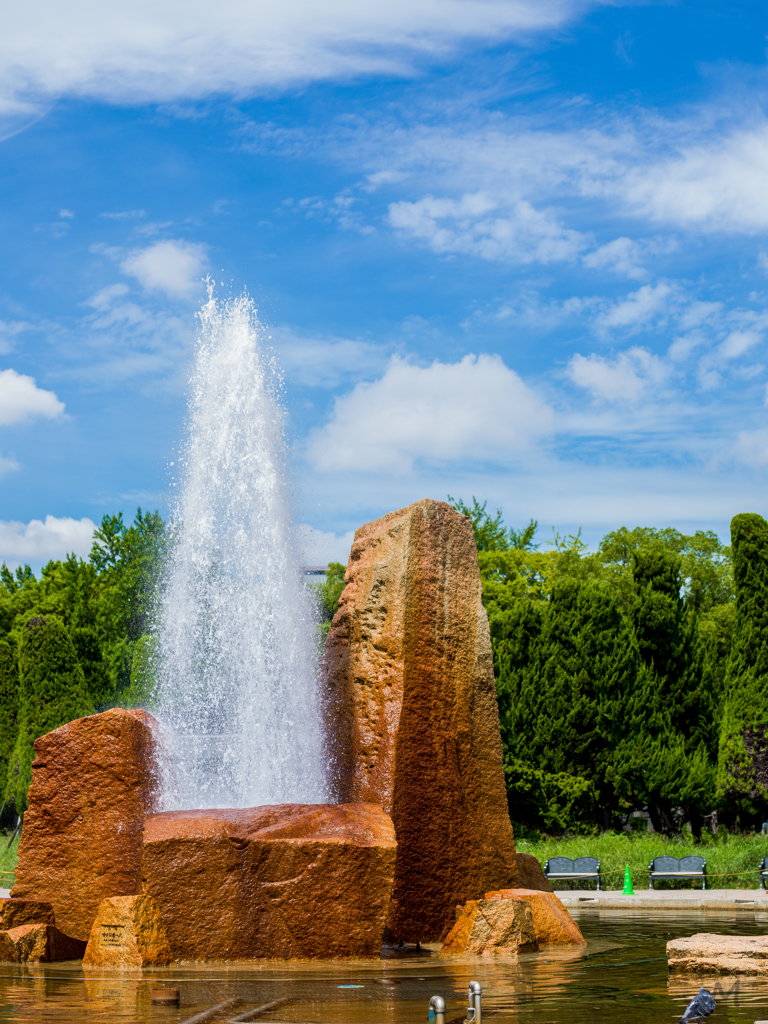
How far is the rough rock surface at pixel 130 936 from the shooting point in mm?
9164

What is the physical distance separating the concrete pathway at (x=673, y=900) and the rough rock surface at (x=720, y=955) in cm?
625

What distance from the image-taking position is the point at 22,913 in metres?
10.1

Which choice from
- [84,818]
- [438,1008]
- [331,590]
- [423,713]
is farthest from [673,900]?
[331,590]

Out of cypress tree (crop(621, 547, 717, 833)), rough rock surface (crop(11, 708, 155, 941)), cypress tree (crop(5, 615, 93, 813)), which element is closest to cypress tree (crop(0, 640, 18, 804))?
cypress tree (crop(5, 615, 93, 813))

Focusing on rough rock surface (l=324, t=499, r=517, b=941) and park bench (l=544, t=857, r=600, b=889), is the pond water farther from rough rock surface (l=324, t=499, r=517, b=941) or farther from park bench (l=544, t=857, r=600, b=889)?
park bench (l=544, t=857, r=600, b=889)

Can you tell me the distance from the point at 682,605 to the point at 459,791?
55.3ft

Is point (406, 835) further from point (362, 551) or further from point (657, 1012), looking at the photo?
point (657, 1012)

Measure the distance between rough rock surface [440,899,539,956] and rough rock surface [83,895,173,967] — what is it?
2627 millimetres

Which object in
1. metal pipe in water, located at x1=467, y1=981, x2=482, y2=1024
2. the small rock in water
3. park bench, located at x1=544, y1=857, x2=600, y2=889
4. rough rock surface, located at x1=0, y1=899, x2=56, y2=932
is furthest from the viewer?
park bench, located at x1=544, y1=857, x2=600, y2=889

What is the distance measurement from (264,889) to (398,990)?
81.0 inches

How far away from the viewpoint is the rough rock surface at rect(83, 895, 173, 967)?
916cm

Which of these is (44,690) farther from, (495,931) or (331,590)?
(495,931)

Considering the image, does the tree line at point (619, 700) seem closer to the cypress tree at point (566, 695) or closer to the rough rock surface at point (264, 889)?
the cypress tree at point (566, 695)

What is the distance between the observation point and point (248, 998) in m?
7.30
